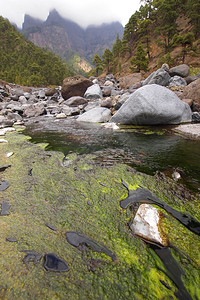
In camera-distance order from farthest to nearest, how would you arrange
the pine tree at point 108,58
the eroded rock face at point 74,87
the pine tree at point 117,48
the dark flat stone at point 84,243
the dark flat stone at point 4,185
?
the pine tree at point 117,48 → the pine tree at point 108,58 → the eroded rock face at point 74,87 → the dark flat stone at point 4,185 → the dark flat stone at point 84,243

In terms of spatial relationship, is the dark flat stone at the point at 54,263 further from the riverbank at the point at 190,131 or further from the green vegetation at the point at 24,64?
the green vegetation at the point at 24,64

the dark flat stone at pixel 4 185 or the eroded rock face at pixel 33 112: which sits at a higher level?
the dark flat stone at pixel 4 185

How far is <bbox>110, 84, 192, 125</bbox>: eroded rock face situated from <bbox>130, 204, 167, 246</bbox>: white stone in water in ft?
17.9

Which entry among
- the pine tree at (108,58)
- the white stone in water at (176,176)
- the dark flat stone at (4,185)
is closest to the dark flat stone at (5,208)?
the dark flat stone at (4,185)

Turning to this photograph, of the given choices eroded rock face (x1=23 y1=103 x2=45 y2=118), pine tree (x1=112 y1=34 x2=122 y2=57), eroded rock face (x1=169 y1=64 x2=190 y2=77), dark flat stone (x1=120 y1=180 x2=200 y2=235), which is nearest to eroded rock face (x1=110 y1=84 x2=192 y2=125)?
dark flat stone (x1=120 y1=180 x2=200 y2=235)

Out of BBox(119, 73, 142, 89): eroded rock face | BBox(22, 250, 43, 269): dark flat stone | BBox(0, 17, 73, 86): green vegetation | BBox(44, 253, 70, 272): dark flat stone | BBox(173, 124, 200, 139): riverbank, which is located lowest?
BBox(22, 250, 43, 269): dark flat stone

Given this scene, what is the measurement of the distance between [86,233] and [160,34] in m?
33.5

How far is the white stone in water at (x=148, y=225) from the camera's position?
4.99 ft

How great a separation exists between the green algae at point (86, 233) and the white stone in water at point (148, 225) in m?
0.09

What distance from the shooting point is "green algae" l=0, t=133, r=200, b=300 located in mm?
1131

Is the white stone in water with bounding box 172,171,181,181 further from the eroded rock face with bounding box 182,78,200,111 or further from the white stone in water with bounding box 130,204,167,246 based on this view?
the eroded rock face with bounding box 182,78,200,111

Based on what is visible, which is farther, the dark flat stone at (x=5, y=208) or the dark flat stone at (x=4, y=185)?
the dark flat stone at (x=4, y=185)

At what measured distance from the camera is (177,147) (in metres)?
4.29

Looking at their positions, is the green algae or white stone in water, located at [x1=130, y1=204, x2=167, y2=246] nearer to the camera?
the green algae
